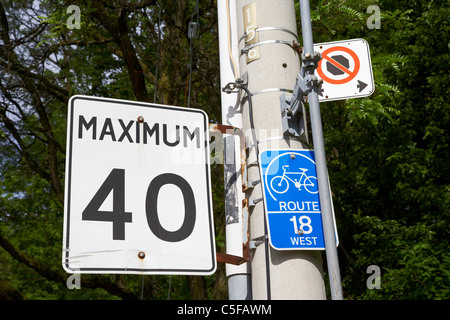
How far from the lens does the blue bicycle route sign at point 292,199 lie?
2.80m

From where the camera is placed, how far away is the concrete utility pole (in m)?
2.77

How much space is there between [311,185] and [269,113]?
0.46 m

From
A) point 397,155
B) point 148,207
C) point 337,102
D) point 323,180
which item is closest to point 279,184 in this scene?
point 323,180

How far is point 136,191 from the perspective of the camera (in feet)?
8.58

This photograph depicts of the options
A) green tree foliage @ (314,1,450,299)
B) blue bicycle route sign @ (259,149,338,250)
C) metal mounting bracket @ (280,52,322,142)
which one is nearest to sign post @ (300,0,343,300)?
metal mounting bracket @ (280,52,322,142)

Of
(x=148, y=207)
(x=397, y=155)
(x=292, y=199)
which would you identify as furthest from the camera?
(x=397, y=155)

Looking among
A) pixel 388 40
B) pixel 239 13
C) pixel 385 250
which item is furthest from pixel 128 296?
pixel 239 13

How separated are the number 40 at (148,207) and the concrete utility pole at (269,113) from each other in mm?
461

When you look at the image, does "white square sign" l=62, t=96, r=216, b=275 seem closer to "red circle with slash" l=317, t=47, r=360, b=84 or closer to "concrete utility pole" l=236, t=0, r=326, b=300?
"concrete utility pole" l=236, t=0, r=326, b=300

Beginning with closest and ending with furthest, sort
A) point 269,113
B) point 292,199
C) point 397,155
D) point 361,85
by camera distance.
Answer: point 292,199, point 269,113, point 361,85, point 397,155

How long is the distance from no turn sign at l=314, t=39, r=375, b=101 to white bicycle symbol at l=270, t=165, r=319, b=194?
A: 57 cm

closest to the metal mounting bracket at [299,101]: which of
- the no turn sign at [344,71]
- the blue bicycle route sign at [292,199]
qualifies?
the blue bicycle route sign at [292,199]

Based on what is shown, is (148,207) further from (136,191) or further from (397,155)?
(397,155)
